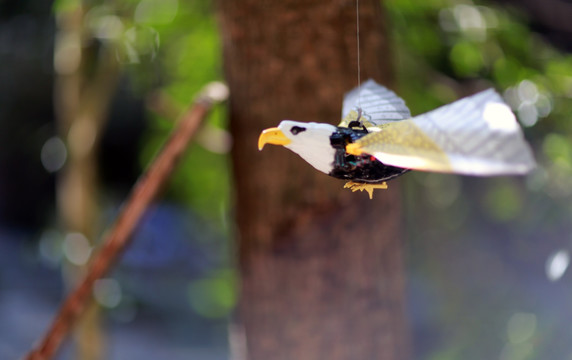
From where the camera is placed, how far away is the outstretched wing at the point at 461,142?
1.49 feet

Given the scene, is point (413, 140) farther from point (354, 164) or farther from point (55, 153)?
point (55, 153)

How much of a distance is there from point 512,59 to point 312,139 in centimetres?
112

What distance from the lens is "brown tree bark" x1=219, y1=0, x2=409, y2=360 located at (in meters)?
1.21

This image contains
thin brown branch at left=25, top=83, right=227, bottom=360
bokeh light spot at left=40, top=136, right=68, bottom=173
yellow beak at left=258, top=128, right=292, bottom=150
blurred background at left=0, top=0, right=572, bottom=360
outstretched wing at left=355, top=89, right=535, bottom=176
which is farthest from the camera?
bokeh light spot at left=40, top=136, right=68, bottom=173

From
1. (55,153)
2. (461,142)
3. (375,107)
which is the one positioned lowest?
→ (461,142)

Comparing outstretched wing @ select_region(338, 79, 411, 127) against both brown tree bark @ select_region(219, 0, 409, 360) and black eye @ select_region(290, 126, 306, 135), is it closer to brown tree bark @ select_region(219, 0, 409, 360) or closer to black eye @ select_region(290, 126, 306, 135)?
black eye @ select_region(290, 126, 306, 135)

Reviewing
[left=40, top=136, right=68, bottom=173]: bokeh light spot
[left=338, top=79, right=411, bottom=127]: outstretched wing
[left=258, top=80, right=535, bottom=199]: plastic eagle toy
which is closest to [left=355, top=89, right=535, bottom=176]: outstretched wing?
[left=258, top=80, right=535, bottom=199]: plastic eagle toy

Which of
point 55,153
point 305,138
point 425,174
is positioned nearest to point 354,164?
point 305,138

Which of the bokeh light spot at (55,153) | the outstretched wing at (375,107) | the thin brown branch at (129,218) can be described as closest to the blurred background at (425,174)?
the bokeh light spot at (55,153)

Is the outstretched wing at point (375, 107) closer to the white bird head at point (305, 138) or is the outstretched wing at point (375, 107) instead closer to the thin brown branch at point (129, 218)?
the white bird head at point (305, 138)

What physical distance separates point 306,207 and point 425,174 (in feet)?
5.40

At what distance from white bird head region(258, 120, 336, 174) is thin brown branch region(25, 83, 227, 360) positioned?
736mm

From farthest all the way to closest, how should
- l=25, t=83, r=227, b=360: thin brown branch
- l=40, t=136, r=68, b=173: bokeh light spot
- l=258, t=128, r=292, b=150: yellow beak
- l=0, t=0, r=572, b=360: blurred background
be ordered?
l=40, t=136, r=68, b=173: bokeh light spot, l=0, t=0, r=572, b=360: blurred background, l=25, t=83, r=227, b=360: thin brown branch, l=258, t=128, r=292, b=150: yellow beak

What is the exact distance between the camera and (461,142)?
1.62ft
